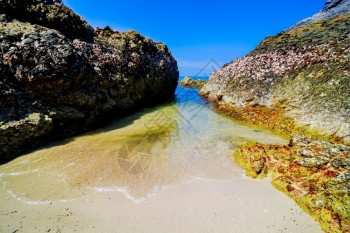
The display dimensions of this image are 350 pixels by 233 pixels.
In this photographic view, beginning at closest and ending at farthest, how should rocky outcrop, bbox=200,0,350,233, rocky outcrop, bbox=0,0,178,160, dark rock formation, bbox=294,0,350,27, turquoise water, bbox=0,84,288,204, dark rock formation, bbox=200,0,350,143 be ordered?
rocky outcrop, bbox=200,0,350,233 → turquoise water, bbox=0,84,288,204 → rocky outcrop, bbox=0,0,178,160 → dark rock formation, bbox=200,0,350,143 → dark rock formation, bbox=294,0,350,27

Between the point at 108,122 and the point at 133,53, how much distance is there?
16.3 feet

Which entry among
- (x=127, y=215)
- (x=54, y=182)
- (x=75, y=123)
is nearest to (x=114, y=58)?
(x=75, y=123)

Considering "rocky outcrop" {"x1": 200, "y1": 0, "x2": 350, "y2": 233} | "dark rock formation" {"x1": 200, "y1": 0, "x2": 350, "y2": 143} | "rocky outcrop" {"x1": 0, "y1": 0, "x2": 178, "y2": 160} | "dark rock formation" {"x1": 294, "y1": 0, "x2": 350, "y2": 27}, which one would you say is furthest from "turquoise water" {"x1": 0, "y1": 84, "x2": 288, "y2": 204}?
"dark rock formation" {"x1": 294, "y1": 0, "x2": 350, "y2": 27}

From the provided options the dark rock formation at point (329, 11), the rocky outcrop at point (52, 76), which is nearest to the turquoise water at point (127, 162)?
the rocky outcrop at point (52, 76)

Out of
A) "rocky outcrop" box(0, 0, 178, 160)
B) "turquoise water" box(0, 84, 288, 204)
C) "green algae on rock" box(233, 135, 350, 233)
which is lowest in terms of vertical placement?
→ "turquoise water" box(0, 84, 288, 204)

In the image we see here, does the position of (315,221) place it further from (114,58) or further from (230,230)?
(114,58)

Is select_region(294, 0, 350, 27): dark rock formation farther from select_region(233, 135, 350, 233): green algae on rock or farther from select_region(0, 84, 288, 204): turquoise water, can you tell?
select_region(233, 135, 350, 233): green algae on rock

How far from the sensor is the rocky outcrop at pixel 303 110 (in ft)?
13.9

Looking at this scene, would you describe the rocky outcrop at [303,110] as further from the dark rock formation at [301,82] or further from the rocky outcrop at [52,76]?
the rocky outcrop at [52,76]

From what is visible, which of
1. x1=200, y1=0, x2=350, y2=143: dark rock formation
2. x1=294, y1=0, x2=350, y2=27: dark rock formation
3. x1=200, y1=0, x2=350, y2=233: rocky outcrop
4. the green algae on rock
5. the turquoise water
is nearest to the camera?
the green algae on rock

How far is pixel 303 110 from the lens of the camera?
7930 millimetres

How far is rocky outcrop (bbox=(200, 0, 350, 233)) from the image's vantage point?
166 inches

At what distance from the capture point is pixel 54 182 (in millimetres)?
4855

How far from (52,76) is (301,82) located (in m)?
10.5
